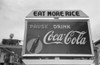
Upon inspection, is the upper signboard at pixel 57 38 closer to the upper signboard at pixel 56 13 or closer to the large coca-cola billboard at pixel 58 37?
the large coca-cola billboard at pixel 58 37

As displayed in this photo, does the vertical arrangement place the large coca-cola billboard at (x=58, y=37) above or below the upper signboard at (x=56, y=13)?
below

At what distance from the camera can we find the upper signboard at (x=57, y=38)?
4.09 metres

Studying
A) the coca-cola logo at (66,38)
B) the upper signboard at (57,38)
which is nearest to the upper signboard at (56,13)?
the upper signboard at (57,38)

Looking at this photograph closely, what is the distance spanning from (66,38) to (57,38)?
0.92ft

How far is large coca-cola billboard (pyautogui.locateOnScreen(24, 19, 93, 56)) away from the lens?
13.5ft

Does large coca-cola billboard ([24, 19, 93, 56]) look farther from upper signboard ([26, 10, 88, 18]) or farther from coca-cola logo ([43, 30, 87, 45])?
upper signboard ([26, 10, 88, 18])

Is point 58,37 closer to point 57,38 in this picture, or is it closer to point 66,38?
point 57,38

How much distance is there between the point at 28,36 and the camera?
13.7 feet

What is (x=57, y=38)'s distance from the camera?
169 inches

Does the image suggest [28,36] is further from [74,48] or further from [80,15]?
[80,15]

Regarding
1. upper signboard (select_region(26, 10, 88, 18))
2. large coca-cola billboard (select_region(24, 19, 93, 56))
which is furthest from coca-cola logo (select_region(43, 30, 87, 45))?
upper signboard (select_region(26, 10, 88, 18))

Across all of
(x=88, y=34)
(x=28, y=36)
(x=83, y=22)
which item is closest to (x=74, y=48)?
(x=88, y=34)

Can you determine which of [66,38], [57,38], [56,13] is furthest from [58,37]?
[56,13]

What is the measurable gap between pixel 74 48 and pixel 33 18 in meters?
1.59
